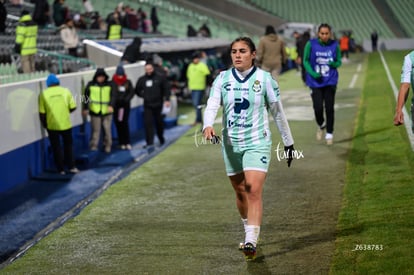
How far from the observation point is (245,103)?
794 centimetres

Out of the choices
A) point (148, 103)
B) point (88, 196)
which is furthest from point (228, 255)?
point (148, 103)

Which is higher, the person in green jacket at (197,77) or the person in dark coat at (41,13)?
the person in dark coat at (41,13)

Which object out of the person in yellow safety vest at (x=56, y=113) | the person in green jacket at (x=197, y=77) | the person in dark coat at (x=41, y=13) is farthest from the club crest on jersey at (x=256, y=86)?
the person in dark coat at (x=41, y=13)

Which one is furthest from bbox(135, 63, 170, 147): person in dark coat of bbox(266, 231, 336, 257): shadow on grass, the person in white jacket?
bbox(266, 231, 336, 257): shadow on grass

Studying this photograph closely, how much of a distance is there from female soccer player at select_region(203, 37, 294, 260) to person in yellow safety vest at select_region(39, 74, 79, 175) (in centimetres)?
764

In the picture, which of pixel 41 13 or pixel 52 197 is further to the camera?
pixel 41 13

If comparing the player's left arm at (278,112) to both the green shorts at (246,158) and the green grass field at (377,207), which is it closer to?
the green shorts at (246,158)

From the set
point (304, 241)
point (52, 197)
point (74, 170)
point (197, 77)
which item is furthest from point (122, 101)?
point (304, 241)

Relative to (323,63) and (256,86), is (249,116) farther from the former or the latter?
(323,63)

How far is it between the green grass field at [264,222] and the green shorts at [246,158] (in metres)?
0.82

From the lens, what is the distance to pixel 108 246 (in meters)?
8.98

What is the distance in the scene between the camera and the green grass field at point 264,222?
8.00 metres

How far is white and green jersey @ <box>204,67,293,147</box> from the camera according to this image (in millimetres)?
7922

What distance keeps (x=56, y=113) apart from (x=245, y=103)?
25.8ft
